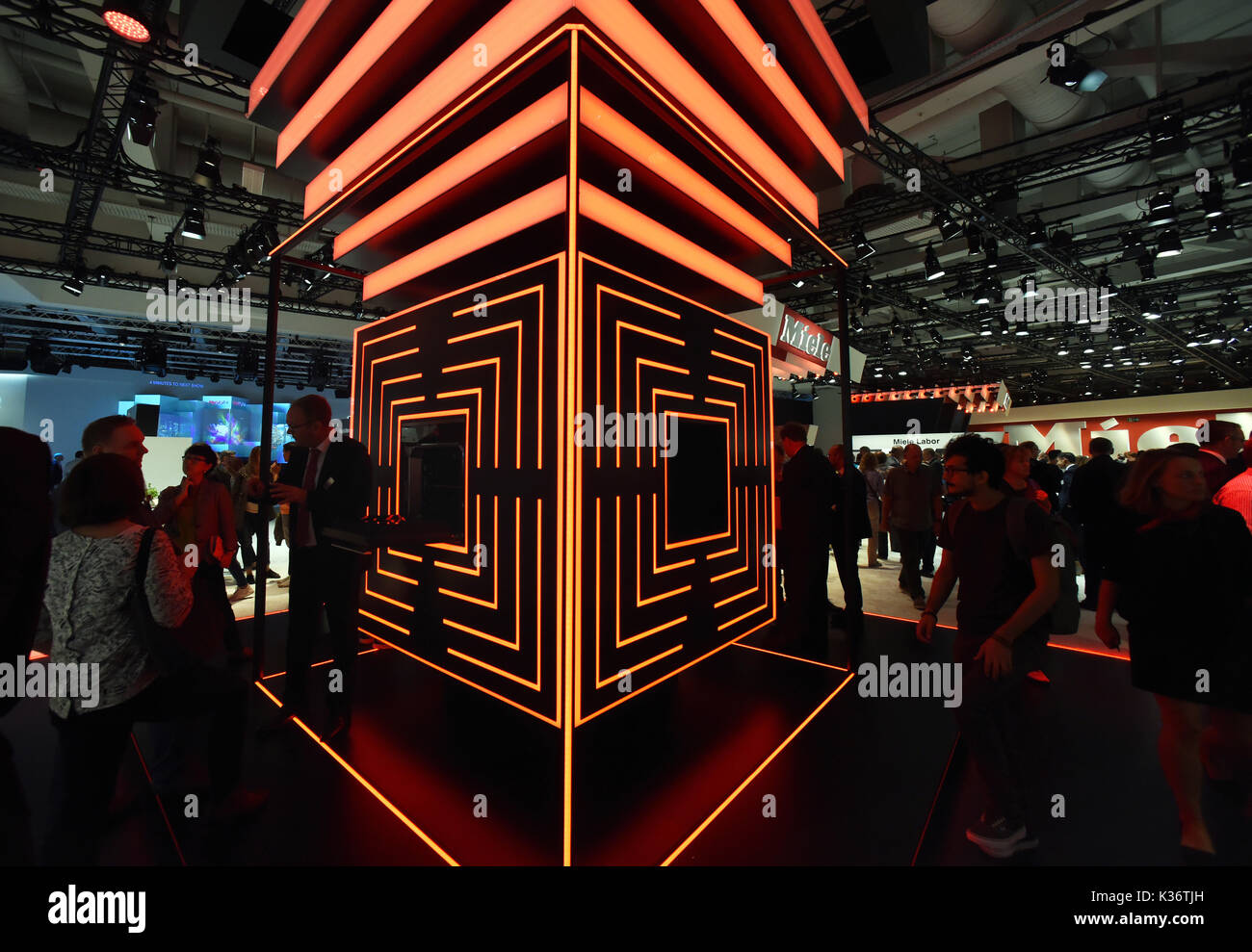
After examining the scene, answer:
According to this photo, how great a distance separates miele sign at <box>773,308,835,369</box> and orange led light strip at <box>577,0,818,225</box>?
8.75 ft

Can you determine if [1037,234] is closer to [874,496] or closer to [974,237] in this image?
[974,237]

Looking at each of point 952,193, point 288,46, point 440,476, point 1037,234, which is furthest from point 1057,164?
point 440,476

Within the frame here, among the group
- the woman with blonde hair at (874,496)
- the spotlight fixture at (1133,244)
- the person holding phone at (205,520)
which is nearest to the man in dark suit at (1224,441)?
the woman with blonde hair at (874,496)

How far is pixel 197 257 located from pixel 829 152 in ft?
35.5

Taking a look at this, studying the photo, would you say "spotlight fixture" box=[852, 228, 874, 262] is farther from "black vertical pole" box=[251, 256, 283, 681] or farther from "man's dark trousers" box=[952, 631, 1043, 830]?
"black vertical pole" box=[251, 256, 283, 681]

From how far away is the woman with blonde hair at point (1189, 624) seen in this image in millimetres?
1769

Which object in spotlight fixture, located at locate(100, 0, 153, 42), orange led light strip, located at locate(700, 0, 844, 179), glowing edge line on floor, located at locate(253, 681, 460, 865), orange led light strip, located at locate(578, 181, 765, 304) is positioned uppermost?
spotlight fixture, located at locate(100, 0, 153, 42)

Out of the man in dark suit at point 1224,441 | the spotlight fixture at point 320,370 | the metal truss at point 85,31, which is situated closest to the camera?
the man in dark suit at point 1224,441

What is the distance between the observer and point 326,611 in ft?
8.00

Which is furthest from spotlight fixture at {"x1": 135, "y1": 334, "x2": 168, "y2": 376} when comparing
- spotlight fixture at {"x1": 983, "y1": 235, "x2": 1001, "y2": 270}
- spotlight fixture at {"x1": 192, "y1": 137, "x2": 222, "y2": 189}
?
spotlight fixture at {"x1": 983, "y1": 235, "x2": 1001, "y2": 270}

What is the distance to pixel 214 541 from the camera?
3.14 metres

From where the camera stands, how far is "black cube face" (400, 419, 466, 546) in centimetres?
248

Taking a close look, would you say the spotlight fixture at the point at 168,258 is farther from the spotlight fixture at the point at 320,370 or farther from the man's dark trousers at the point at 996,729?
the man's dark trousers at the point at 996,729

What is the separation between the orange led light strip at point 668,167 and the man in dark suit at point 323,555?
175 cm
